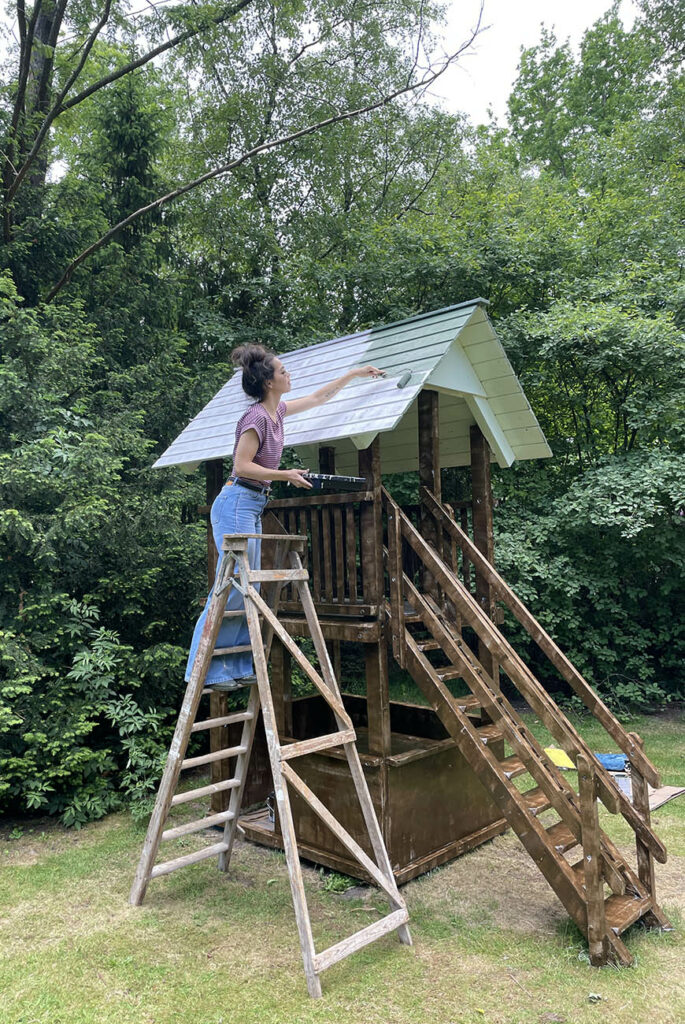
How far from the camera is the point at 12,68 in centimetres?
960

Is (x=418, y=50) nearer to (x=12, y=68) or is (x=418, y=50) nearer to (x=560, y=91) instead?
(x=12, y=68)

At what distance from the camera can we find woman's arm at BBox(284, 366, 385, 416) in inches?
177

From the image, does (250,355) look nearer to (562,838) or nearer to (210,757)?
(210,757)

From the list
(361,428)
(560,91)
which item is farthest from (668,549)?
(560,91)

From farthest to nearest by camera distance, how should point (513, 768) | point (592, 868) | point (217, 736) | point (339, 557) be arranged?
point (217, 736), point (339, 557), point (513, 768), point (592, 868)

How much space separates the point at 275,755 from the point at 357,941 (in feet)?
3.06

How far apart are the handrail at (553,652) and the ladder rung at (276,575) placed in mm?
1292

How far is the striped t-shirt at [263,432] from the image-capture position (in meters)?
3.81

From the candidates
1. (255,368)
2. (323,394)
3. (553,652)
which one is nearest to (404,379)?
(323,394)

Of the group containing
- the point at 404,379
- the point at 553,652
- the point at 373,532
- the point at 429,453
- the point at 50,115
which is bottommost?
the point at 553,652

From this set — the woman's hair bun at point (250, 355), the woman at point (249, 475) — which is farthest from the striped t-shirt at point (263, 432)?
the woman's hair bun at point (250, 355)

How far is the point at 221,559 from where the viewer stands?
149 inches

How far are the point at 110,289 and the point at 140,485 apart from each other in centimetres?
326

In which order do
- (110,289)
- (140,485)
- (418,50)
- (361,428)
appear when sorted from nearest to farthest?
(361,428)
(140,485)
(110,289)
(418,50)
